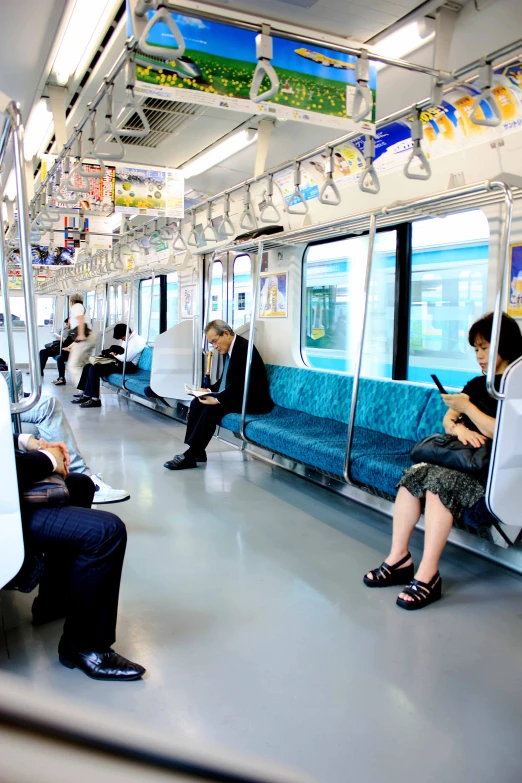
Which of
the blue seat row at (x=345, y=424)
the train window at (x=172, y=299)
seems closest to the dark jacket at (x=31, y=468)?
the blue seat row at (x=345, y=424)

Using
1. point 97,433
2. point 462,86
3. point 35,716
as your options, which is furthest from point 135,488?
point 35,716

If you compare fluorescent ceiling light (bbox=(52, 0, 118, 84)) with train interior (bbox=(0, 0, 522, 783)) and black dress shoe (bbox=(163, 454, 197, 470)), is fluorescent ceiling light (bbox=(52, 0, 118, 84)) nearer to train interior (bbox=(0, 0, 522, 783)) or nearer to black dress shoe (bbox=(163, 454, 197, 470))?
train interior (bbox=(0, 0, 522, 783))

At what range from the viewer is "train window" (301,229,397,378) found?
5.84 m

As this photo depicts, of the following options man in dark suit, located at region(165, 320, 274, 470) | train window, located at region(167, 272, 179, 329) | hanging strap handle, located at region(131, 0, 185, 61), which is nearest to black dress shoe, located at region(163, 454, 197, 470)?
man in dark suit, located at region(165, 320, 274, 470)

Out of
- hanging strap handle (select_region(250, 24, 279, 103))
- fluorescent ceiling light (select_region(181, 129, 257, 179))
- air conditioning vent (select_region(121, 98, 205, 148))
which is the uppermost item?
air conditioning vent (select_region(121, 98, 205, 148))

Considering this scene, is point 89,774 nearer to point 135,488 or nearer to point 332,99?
point 332,99

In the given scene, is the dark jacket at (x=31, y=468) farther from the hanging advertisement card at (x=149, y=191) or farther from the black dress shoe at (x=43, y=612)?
the hanging advertisement card at (x=149, y=191)

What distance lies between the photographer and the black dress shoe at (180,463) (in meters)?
5.86

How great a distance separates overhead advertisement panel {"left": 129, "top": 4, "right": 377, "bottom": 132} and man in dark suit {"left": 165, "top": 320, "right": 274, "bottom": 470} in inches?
122

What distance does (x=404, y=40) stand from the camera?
4434 millimetres

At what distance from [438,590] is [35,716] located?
121 inches

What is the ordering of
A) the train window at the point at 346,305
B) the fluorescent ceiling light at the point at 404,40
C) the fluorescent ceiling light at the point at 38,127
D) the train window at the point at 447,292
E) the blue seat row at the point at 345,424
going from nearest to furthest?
the blue seat row at the point at 345,424 < the fluorescent ceiling light at the point at 404,40 < the train window at the point at 447,292 < the train window at the point at 346,305 < the fluorescent ceiling light at the point at 38,127

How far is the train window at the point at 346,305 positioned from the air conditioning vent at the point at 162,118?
1.82m

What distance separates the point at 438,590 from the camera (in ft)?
10.5
